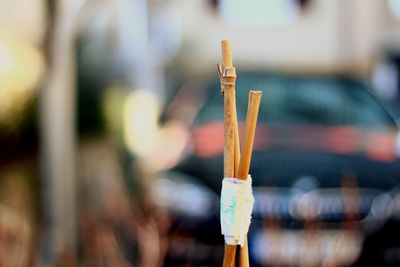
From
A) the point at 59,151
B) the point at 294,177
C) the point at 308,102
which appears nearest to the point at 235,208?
the point at 294,177

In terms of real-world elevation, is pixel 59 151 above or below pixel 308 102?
below

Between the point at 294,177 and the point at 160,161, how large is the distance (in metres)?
1.03

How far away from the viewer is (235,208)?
1.24 meters

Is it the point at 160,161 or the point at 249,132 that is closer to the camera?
the point at 249,132

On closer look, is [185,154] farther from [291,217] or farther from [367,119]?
[367,119]

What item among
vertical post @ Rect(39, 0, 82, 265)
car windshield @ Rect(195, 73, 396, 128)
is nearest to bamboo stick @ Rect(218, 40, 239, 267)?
vertical post @ Rect(39, 0, 82, 265)

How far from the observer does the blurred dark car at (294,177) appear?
4.47 metres

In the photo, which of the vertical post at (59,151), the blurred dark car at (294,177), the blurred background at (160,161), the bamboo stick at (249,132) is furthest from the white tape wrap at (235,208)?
the vertical post at (59,151)

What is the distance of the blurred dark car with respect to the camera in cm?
447

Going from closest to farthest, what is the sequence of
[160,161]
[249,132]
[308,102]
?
[249,132] < [160,161] < [308,102]

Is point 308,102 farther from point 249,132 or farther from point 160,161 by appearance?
point 249,132

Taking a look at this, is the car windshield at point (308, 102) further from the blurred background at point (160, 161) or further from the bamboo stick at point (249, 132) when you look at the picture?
the bamboo stick at point (249, 132)

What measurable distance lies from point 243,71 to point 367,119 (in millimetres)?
1184

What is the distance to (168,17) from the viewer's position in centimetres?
993
